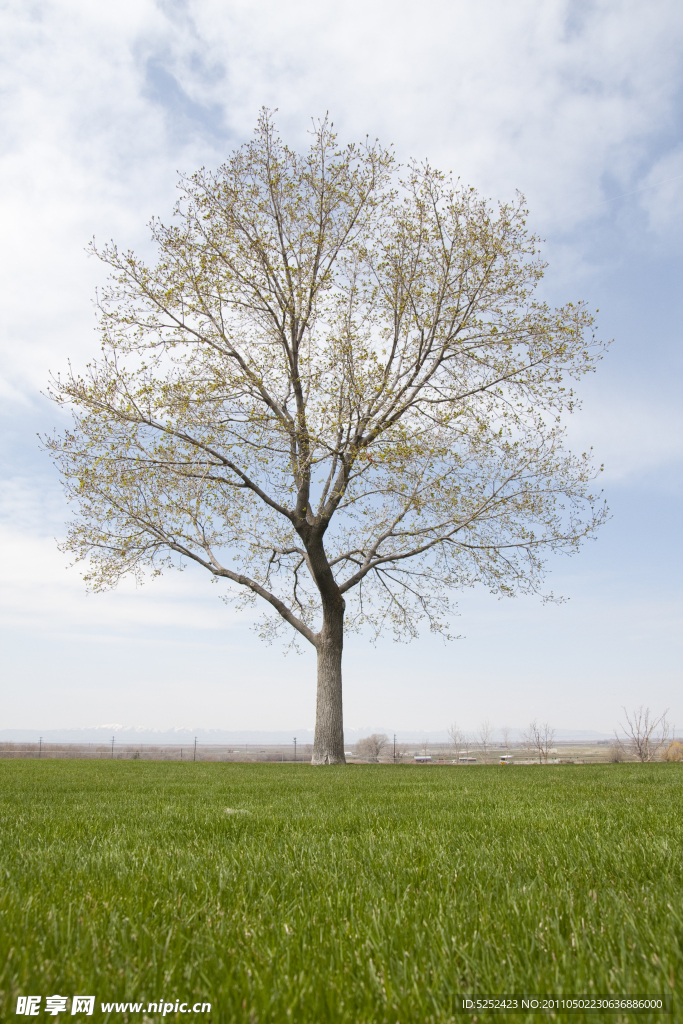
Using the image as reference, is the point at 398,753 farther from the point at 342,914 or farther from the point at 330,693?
the point at 342,914

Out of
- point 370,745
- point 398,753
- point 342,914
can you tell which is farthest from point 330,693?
point 370,745

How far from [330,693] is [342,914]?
1872 centimetres

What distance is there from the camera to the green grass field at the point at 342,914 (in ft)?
6.38

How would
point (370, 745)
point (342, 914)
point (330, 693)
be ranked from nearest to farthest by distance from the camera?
point (342, 914)
point (330, 693)
point (370, 745)

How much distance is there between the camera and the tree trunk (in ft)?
67.9

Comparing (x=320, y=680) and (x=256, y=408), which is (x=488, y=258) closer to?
(x=256, y=408)

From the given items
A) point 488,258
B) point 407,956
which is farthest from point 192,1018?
point 488,258

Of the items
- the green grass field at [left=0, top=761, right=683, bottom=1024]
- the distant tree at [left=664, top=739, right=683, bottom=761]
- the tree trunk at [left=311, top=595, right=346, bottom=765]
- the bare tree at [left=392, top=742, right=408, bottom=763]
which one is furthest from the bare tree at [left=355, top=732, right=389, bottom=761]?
the green grass field at [left=0, top=761, right=683, bottom=1024]

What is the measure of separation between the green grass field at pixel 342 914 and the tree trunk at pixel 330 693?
1564 cm

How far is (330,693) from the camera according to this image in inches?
824

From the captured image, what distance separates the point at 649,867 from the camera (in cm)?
349

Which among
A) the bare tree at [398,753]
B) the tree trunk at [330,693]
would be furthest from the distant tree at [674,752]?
the tree trunk at [330,693]

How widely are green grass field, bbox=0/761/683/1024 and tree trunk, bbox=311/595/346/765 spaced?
15636 mm

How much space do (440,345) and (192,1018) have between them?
66.9 ft
